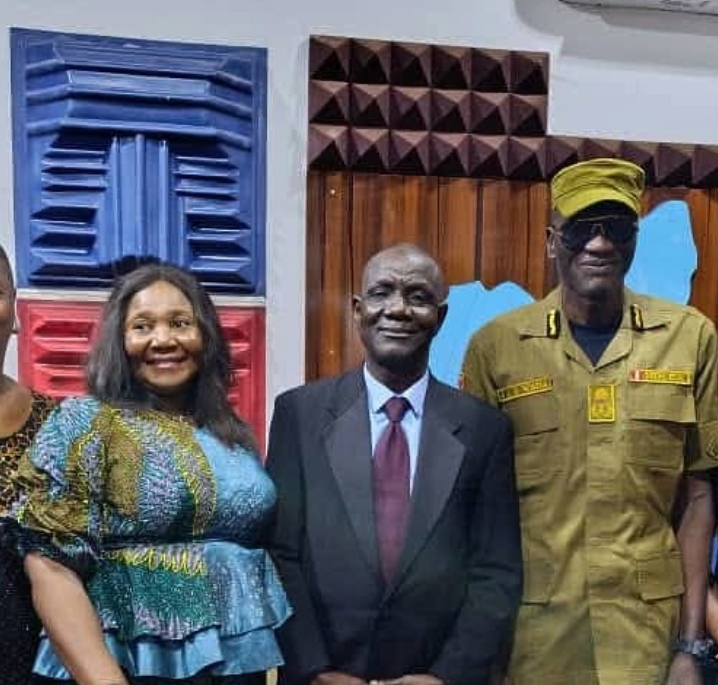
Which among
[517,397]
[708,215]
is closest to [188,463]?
[517,397]

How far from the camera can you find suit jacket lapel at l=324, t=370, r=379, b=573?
1554mm

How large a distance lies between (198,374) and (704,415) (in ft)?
3.03

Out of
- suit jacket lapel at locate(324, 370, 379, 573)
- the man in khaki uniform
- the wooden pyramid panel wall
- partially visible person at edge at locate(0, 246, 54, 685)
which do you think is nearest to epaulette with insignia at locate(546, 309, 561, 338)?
the man in khaki uniform

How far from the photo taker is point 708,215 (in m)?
2.40

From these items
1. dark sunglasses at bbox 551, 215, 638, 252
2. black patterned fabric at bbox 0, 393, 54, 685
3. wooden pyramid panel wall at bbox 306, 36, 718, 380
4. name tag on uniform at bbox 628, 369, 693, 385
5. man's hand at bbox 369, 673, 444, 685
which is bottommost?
man's hand at bbox 369, 673, 444, 685

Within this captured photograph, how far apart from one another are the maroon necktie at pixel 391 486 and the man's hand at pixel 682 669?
A: 593 millimetres

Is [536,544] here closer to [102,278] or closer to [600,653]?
[600,653]

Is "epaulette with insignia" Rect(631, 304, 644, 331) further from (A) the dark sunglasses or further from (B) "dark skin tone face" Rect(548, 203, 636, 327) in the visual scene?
(A) the dark sunglasses

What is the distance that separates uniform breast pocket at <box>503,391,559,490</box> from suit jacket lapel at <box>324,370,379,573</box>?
30 cm

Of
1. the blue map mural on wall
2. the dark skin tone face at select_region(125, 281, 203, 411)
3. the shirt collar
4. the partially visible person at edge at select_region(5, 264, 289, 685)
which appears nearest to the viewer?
the partially visible person at edge at select_region(5, 264, 289, 685)

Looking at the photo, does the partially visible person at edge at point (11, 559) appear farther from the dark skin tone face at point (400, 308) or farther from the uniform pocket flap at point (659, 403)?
the uniform pocket flap at point (659, 403)

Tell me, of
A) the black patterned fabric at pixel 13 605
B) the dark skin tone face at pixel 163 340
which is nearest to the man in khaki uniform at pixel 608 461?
the dark skin tone face at pixel 163 340

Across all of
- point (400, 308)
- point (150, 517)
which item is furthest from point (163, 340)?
point (400, 308)

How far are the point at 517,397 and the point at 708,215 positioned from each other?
3.31 feet
